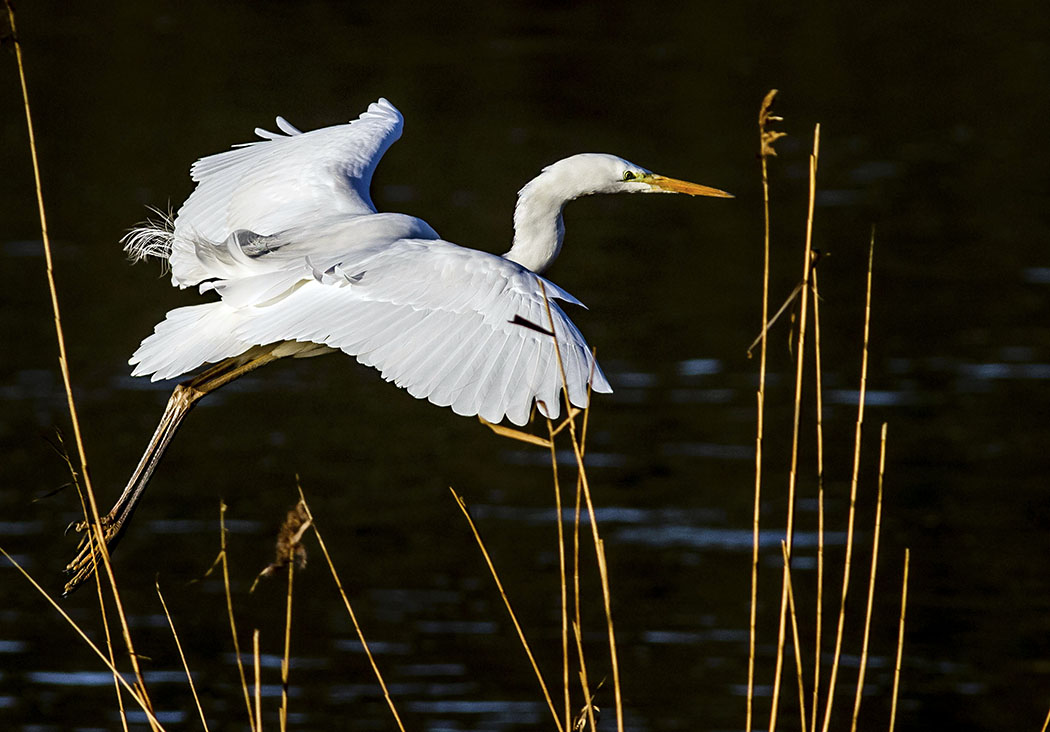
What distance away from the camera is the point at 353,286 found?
3520mm

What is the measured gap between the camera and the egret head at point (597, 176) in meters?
4.35

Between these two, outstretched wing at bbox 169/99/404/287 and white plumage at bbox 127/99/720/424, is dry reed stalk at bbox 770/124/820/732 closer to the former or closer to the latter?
white plumage at bbox 127/99/720/424

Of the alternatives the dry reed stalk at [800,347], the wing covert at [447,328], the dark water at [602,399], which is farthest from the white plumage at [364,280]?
the dark water at [602,399]

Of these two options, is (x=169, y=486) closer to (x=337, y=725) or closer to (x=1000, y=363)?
(x=337, y=725)

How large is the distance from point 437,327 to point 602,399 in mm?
5439

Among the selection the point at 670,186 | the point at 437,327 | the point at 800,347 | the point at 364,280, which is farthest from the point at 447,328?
the point at 670,186

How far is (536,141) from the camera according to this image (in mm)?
12867

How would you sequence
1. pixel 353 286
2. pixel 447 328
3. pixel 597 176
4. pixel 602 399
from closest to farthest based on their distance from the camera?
pixel 447 328, pixel 353 286, pixel 597 176, pixel 602 399

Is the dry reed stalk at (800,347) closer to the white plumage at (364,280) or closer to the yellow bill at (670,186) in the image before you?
the white plumage at (364,280)

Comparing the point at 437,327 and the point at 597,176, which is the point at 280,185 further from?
the point at 437,327

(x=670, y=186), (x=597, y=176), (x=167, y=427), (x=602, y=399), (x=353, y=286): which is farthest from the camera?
(x=602, y=399)

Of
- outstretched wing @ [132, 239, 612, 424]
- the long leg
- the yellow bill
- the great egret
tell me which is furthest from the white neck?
the long leg

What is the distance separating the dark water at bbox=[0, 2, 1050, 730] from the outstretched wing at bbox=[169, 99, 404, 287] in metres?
0.92

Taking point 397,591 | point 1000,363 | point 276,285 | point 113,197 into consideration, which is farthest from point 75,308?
point 276,285
